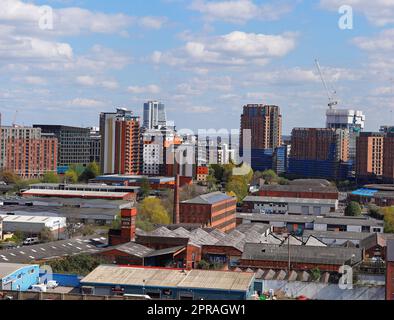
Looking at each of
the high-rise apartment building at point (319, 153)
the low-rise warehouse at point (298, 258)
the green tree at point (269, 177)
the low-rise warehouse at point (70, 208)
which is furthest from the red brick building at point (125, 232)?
the high-rise apartment building at point (319, 153)

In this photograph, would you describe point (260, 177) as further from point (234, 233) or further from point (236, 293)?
point (236, 293)

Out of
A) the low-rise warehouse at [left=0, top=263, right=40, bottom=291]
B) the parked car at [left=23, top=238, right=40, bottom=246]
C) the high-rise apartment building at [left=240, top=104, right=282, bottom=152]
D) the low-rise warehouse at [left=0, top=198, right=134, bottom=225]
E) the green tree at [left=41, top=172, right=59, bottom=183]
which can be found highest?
the high-rise apartment building at [left=240, top=104, right=282, bottom=152]

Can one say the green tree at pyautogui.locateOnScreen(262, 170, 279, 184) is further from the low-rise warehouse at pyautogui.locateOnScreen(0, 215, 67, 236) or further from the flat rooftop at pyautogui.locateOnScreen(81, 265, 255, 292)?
the flat rooftop at pyautogui.locateOnScreen(81, 265, 255, 292)

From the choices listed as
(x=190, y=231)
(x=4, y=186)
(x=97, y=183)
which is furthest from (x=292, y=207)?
(x=4, y=186)

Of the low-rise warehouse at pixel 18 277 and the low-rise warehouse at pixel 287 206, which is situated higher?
the low-rise warehouse at pixel 18 277

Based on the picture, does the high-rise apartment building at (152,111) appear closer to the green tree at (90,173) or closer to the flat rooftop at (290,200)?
the green tree at (90,173)

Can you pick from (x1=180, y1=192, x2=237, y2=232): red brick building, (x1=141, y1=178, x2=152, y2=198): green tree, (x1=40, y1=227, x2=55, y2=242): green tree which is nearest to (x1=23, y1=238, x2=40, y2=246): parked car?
(x1=40, y1=227, x2=55, y2=242): green tree
